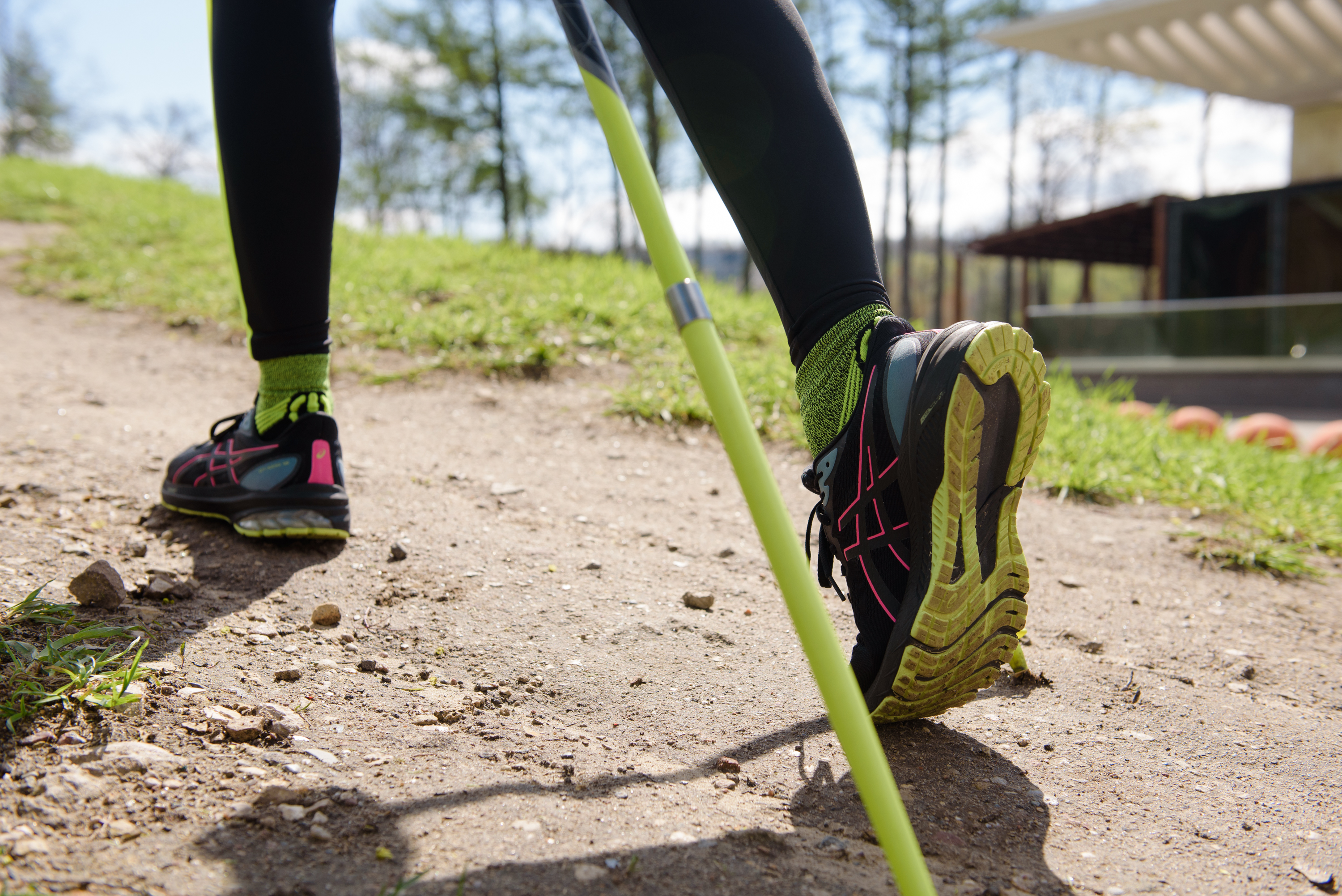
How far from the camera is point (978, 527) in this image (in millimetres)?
1085

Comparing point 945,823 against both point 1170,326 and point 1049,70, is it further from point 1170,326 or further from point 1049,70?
point 1049,70

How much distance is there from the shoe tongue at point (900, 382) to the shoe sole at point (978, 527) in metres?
0.07

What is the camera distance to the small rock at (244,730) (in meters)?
1.08

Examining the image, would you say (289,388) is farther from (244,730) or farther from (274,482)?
(244,730)

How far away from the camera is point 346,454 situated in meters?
2.51

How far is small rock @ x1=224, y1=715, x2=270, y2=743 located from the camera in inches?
42.4

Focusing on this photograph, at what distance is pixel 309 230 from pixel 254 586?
70cm

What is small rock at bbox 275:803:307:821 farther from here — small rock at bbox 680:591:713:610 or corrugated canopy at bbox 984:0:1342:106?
corrugated canopy at bbox 984:0:1342:106

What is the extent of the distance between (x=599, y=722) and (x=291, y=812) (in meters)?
0.44

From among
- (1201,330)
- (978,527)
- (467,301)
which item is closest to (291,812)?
(978,527)

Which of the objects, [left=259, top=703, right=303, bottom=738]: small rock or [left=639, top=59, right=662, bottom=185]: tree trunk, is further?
[left=639, top=59, right=662, bottom=185]: tree trunk

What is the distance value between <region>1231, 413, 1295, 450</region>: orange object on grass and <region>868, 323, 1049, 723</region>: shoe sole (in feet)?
13.1

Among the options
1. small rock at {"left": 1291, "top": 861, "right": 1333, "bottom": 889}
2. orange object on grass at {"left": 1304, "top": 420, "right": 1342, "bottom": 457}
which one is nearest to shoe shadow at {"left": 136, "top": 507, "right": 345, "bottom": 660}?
small rock at {"left": 1291, "top": 861, "right": 1333, "bottom": 889}

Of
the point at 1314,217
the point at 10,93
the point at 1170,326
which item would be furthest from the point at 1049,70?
the point at 10,93
